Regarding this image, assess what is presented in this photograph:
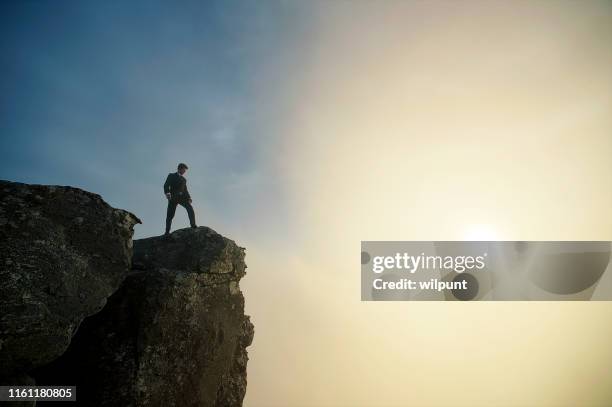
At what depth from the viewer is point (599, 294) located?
181ft

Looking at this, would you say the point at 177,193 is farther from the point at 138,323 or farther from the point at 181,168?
the point at 138,323

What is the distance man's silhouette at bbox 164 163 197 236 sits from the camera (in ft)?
66.6

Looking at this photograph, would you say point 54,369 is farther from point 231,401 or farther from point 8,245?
point 231,401

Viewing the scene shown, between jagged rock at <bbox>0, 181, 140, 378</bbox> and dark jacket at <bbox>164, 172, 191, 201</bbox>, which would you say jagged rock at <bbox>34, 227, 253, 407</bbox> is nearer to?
jagged rock at <bbox>0, 181, 140, 378</bbox>

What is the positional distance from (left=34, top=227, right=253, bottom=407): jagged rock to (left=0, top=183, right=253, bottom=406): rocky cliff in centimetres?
4

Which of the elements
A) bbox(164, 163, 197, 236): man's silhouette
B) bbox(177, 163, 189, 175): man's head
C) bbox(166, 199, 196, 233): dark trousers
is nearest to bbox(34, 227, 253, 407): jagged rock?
bbox(166, 199, 196, 233): dark trousers

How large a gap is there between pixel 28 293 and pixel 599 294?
72.7 m

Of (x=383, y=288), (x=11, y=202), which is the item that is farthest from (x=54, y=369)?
(x=383, y=288)

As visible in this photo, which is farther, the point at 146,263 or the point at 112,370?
the point at 146,263

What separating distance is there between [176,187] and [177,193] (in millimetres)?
368

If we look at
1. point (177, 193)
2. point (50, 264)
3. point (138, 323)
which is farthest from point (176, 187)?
point (50, 264)

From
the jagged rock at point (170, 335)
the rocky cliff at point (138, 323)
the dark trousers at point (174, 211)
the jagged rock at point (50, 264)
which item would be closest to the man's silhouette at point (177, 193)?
the dark trousers at point (174, 211)

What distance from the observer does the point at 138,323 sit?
1417 cm

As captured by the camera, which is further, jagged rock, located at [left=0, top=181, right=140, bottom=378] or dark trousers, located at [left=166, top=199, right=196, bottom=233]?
dark trousers, located at [left=166, top=199, right=196, bottom=233]
